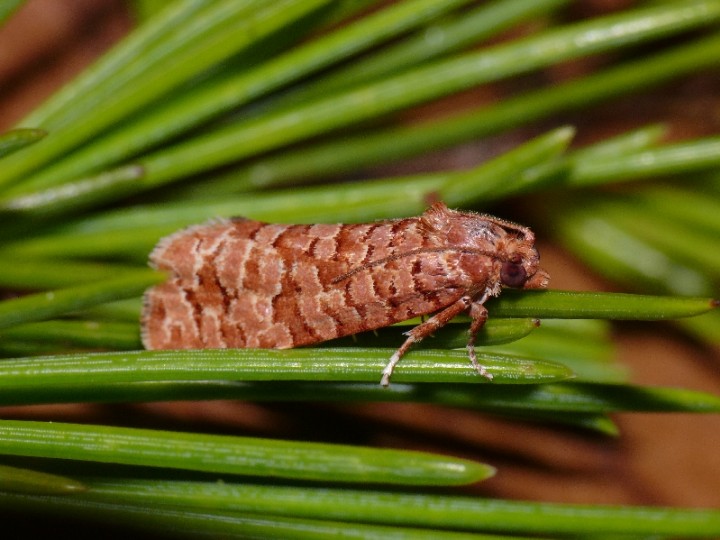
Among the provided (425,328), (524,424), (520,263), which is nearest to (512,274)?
(520,263)

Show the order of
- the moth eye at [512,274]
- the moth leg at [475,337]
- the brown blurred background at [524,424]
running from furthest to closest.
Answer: the brown blurred background at [524,424]
the moth eye at [512,274]
the moth leg at [475,337]

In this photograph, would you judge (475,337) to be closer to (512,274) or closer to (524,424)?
(512,274)

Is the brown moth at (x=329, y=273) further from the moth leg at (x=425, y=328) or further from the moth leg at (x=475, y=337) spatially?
the moth leg at (x=475, y=337)

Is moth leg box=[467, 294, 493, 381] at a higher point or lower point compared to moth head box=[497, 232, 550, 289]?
lower

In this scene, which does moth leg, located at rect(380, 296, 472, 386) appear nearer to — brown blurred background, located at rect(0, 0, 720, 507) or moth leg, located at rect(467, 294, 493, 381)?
moth leg, located at rect(467, 294, 493, 381)

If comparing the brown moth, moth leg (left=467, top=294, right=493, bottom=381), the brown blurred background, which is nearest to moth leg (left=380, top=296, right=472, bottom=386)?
the brown moth

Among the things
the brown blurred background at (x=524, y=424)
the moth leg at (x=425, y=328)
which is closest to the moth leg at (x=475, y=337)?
the moth leg at (x=425, y=328)
